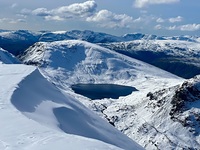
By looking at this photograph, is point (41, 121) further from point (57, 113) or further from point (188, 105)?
point (188, 105)

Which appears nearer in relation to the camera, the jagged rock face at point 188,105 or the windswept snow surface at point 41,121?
the windswept snow surface at point 41,121

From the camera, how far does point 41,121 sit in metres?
36.4

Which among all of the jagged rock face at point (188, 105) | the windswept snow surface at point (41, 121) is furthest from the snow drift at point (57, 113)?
the jagged rock face at point (188, 105)

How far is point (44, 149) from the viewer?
23.5 metres

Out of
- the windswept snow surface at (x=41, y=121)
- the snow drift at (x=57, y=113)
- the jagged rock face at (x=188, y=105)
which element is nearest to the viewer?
the windswept snow surface at (x=41, y=121)

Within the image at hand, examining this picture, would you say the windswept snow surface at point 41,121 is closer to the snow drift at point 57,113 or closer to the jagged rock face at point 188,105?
the snow drift at point 57,113

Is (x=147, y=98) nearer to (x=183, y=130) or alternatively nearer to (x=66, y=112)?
(x=183, y=130)

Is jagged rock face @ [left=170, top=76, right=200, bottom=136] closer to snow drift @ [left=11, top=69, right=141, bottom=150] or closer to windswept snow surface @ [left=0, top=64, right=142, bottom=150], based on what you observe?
windswept snow surface @ [left=0, top=64, right=142, bottom=150]

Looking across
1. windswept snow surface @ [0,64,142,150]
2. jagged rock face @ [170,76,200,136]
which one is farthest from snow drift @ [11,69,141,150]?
jagged rock face @ [170,76,200,136]

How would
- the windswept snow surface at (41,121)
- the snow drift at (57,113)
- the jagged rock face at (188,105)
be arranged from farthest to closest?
the jagged rock face at (188,105) → the snow drift at (57,113) → the windswept snow surface at (41,121)

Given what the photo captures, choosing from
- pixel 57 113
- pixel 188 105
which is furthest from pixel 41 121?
pixel 188 105

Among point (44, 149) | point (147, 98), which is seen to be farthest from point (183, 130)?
point (44, 149)

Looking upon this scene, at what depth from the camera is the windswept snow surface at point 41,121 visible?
2531 cm

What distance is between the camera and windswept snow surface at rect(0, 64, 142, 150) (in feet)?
83.0
